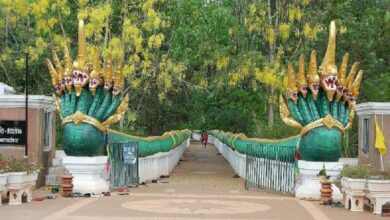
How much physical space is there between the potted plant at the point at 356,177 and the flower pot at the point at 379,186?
0.89 ft

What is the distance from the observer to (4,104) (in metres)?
19.4

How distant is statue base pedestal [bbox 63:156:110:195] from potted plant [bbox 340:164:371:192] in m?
6.80

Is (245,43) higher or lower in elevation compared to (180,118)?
higher

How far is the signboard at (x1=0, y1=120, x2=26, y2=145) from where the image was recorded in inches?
762

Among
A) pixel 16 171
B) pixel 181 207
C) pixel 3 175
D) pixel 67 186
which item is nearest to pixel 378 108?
pixel 181 207

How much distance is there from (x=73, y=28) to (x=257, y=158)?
1433 cm

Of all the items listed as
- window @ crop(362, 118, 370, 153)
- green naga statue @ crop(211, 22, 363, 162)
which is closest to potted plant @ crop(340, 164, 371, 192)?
green naga statue @ crop(211, 22, 363, 162)

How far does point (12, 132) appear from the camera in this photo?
19.4 meters

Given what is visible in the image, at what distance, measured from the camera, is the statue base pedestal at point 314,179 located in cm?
1808

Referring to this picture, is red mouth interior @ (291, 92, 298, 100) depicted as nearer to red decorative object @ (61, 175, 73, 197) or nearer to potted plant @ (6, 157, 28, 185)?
red decorative object @ (61, 175, 73, 197)

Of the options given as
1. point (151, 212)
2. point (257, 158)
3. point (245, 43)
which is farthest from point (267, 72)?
point (151, 212)

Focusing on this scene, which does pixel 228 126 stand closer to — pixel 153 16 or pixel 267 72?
pixel 267 72

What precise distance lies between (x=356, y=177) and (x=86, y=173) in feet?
24.5

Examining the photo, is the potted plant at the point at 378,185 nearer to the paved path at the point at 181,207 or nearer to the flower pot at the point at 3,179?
the paved path at the point at 181,207
